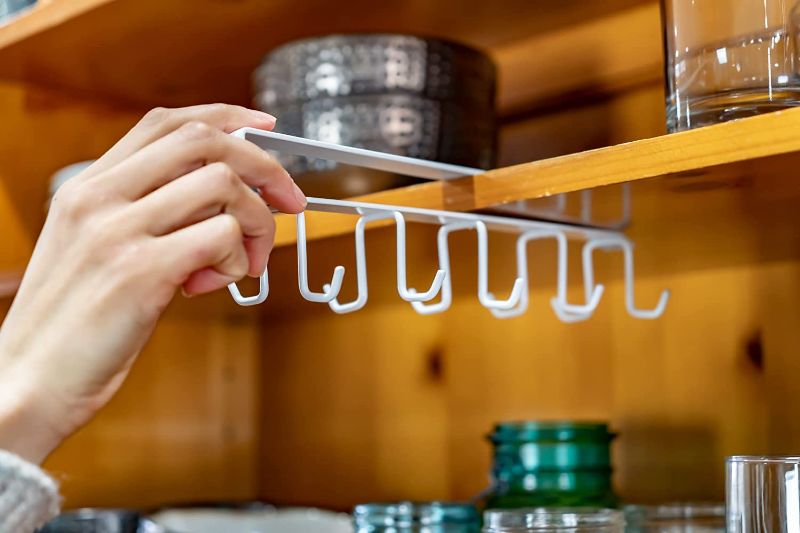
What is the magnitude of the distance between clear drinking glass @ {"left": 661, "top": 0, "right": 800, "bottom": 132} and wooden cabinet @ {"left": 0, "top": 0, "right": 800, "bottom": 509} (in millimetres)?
48

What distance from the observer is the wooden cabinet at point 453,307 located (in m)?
0.92

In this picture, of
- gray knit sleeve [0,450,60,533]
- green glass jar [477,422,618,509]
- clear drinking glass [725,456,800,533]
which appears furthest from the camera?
green glass jar [477,422,618,509]

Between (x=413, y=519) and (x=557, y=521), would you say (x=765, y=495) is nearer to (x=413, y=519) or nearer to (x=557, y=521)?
(x=557, y=521)

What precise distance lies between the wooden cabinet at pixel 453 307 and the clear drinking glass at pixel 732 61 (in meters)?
0.05

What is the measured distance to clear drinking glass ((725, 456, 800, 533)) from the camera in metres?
0.72

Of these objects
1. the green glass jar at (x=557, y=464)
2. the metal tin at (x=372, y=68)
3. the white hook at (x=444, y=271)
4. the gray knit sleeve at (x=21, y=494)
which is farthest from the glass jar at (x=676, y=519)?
the gray knit sleeve at (x=21, y=494)

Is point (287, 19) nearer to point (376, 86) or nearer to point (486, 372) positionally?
point (376, 86)

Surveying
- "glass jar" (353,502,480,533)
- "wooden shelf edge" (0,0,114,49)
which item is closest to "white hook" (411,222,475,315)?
"glass jar" (353,502,480,533)

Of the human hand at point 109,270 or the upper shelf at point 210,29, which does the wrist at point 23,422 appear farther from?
the upper shelf at point 210,29

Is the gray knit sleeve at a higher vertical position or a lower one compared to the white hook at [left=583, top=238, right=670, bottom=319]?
lower

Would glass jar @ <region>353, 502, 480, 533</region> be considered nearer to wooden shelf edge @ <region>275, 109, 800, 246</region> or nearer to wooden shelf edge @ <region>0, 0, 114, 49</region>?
wooden shelf edge @ <region>275, 109, 800, 246</region>

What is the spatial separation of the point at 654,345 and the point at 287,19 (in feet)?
1.71

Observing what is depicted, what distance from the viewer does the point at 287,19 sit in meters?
1.21

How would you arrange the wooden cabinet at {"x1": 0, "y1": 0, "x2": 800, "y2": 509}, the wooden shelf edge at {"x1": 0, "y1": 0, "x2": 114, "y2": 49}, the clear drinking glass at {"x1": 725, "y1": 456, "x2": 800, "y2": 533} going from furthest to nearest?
the wooden shelf edge at {"x1": 0, "y1": 0, "x2": 114, "y2": 49}, the wooden cabinet at {"x1": 0, "y1": 0, "x2": 800, "y2": 509}, the clear drinking glass at {"x1": 725, "y1": 456, "x2": 800, "y2": 533}
